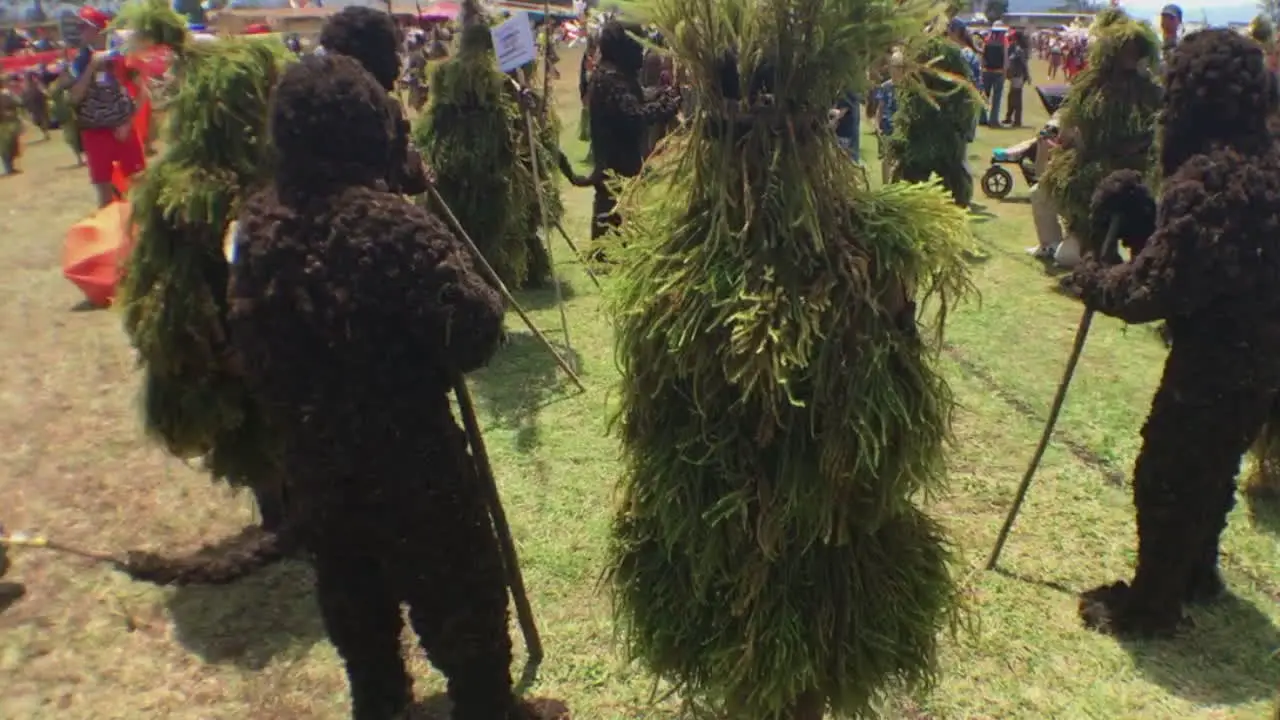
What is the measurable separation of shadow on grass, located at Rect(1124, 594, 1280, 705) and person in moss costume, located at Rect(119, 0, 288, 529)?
3.73 m

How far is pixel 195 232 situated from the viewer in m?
3.58

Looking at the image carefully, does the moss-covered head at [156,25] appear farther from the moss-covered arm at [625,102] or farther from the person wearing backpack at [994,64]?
the person wearing backpack at [994,64]

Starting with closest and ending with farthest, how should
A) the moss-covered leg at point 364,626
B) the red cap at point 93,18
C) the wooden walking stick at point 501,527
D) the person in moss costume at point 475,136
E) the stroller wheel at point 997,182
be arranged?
the moss-covered leg at point 364,626 → the wooden walking stick at point 501,527 → the person in moss costume at point 475,136 → the red cap at point 93,18 → the stroller wheel at point 997,182

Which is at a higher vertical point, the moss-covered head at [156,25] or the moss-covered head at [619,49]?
the moss-covered head at [619,49]

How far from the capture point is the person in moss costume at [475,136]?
274 inches

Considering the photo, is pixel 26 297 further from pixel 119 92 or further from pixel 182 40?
pixel 182 40

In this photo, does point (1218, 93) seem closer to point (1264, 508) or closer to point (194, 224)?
point (1264, 508)

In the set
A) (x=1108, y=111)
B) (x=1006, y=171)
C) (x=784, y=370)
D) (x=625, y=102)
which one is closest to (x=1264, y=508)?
(x=784, y=370)

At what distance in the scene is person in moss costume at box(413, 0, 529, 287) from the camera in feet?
22.8

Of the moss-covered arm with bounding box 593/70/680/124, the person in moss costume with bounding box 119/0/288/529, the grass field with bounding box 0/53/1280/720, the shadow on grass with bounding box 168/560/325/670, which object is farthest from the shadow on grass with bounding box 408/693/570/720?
the moss-covered arm with bounding box 593/70/680/124

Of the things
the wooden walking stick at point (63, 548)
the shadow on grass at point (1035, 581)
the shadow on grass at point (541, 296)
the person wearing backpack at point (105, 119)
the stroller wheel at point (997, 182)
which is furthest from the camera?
the stroller wheel at point (997, 182)

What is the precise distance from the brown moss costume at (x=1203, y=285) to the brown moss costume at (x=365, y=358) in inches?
90.2

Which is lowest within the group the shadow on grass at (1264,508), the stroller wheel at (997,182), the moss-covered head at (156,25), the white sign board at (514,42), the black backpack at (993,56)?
the shadow on grass at (1264,508)

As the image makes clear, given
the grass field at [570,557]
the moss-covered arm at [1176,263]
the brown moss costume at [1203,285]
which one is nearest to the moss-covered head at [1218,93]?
the brown moss costume at [1203,285]
